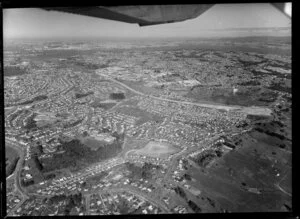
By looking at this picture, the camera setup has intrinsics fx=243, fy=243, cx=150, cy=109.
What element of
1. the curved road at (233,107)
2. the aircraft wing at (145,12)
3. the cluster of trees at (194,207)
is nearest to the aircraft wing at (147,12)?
the aircraft wing at (145,12)

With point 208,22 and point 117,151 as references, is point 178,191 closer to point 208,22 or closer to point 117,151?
point 117,151

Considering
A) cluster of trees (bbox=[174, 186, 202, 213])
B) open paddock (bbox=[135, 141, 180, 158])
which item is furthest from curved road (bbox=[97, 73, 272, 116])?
cluster of trees (bbox=[174, 186, 202, 213])

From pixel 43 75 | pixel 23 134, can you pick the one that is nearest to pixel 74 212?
pixel 23 134

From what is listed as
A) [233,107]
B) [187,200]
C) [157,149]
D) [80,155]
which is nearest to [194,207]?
[187,200]

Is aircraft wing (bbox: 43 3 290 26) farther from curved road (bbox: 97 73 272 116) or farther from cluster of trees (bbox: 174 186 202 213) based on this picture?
cluster of trees (bbox: 174 186 202 213)

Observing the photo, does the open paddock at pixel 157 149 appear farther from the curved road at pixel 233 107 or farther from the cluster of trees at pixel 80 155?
the curved road at pixel 233 107

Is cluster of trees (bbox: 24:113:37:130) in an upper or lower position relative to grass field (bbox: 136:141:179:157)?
upper

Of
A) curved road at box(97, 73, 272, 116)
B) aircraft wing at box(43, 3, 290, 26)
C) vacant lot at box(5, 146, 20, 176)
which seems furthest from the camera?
curved road at box(97, 73, 272, 116)
